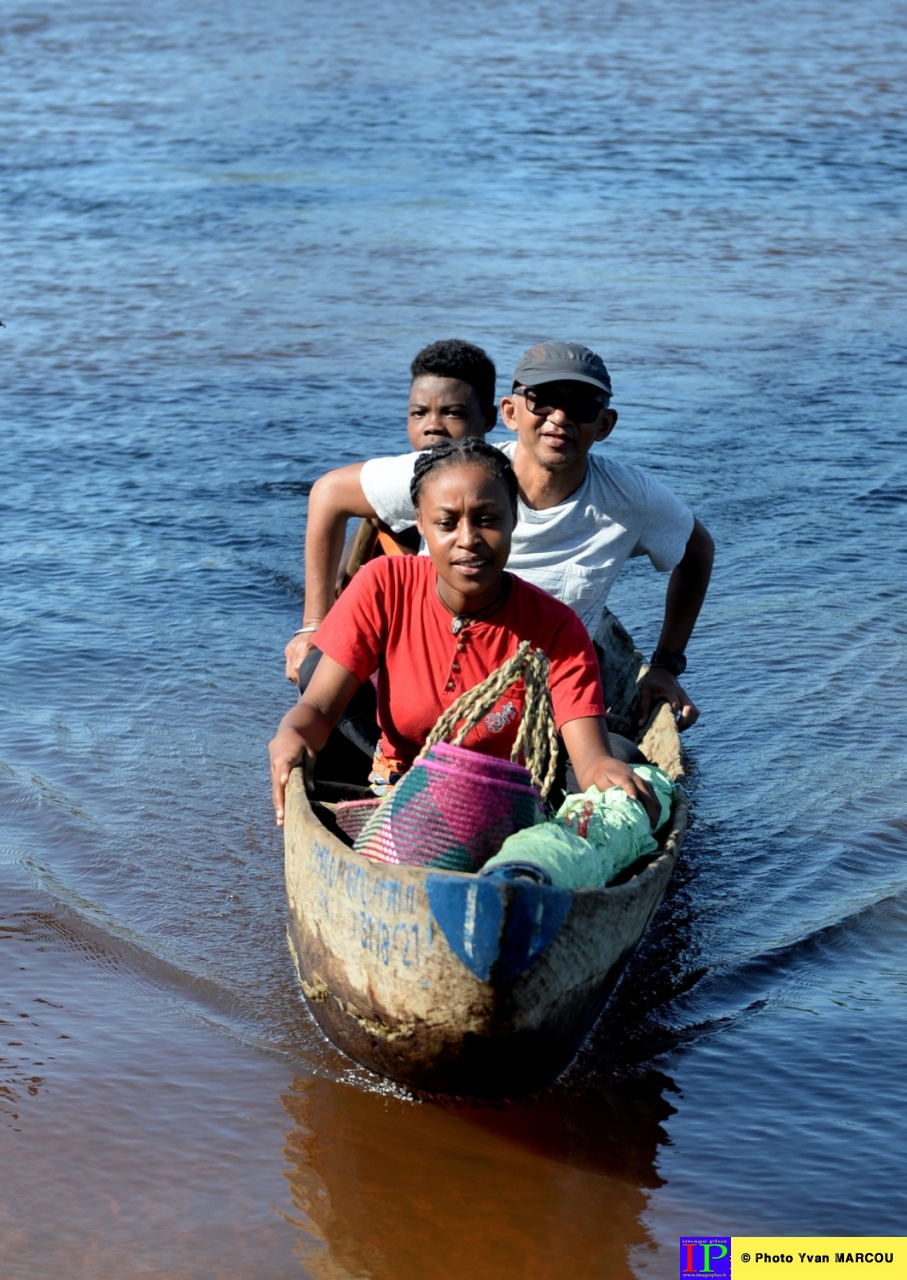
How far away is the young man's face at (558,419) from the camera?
178 inches

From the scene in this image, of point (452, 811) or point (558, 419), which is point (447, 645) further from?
point (558, 419)

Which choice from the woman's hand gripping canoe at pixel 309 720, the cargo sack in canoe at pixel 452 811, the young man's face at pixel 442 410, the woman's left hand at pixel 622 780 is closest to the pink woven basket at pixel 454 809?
the cargo sack in canoe at pixel 452 811

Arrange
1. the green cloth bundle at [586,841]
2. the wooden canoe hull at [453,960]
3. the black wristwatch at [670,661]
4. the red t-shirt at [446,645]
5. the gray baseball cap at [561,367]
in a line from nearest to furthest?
the wooden canoe hull at [453,960]
the green cloth bundle at [586,841]
the red t-shirt at [446,645]
the gray baseball cap at [561,367]
the black wristwatch at [670,661]

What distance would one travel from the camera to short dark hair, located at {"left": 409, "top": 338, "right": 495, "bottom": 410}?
16.5ft

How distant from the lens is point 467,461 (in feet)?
12.6

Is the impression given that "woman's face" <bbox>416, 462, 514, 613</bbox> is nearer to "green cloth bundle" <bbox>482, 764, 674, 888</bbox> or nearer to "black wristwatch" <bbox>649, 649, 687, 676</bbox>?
"green cloth bundle" <bbox>482, 764, 674, 888</bbox>

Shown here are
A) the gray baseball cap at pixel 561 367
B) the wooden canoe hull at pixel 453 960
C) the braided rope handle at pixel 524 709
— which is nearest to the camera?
the wooden canoe hull at pixel 453 960

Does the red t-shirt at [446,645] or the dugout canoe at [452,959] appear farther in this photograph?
the red t-shirt at [446,645]

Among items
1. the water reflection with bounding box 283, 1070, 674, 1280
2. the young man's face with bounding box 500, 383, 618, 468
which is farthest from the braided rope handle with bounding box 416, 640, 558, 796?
the young man's face with bounding box 500, 383, 618, 468

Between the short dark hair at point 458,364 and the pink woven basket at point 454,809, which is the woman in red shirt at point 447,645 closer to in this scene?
the pink woven basket at point 454,809

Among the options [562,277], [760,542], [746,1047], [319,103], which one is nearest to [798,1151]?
[746,1047]

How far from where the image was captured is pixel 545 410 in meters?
4.55

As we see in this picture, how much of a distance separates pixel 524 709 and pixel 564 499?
41.4 inches

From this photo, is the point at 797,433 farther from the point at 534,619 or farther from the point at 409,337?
the point at 534,619
